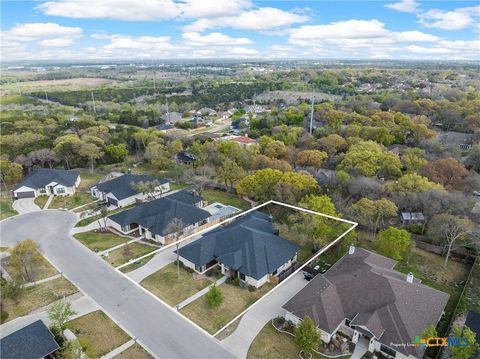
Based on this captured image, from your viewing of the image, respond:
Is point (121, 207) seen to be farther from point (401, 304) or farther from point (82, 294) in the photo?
point (401, 304)

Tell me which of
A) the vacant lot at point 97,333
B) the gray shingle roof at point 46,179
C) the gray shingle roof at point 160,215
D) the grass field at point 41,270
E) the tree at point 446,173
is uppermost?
the tree at point 446,173

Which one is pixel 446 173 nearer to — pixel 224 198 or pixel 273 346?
pixel 224 198

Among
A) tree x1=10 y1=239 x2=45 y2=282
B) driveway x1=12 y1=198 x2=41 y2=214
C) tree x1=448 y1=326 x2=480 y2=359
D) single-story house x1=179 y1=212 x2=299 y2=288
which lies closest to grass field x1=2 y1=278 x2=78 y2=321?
tree x1=10 y1=239 x2=45 y2=282

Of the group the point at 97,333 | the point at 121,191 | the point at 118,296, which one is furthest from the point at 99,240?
the point at 97,333

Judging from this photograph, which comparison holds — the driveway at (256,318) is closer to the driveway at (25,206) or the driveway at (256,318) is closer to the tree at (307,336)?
the tree at (307,336)

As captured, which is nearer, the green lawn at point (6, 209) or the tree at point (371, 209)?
the tree at point (371, 209)

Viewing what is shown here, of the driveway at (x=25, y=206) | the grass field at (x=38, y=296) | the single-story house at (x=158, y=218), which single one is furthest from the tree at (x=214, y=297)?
the driveway at (x=25, y=206)

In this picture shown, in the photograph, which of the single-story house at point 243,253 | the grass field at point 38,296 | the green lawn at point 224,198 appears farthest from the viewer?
the green lawn at point 224,198
